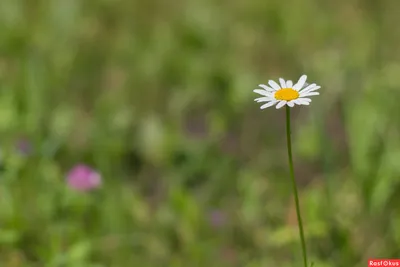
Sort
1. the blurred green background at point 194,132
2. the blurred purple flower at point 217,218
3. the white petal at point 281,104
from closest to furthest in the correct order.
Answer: the white petal at point 281,104
the blurred green background at point 194,132
the blurred purple flower at point 217,218

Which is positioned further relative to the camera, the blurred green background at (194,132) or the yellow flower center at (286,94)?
the blurred green background at (194,132)

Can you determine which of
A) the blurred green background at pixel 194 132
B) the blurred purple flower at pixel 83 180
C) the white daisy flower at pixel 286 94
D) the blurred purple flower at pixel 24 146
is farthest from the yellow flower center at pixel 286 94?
the blurred purple flower at pixel 24 146

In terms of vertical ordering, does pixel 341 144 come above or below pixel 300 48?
below

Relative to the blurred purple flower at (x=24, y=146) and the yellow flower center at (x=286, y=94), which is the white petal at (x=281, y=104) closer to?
the yellow flower center at (x=286, y=94)

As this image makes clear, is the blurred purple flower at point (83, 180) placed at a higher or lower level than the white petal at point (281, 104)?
higher

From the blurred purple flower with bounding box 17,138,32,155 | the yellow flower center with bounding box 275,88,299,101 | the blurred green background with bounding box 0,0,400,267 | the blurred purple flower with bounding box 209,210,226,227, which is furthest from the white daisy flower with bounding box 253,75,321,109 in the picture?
the blurred purple flower with bounding box 17,138,32,155

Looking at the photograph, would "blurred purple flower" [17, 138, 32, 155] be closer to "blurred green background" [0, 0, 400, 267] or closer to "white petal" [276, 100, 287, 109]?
"blurred green background" [0, 0, 400, 267]

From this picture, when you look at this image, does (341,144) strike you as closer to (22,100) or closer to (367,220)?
(367,220)

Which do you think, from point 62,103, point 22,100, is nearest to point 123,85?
point 62,103
